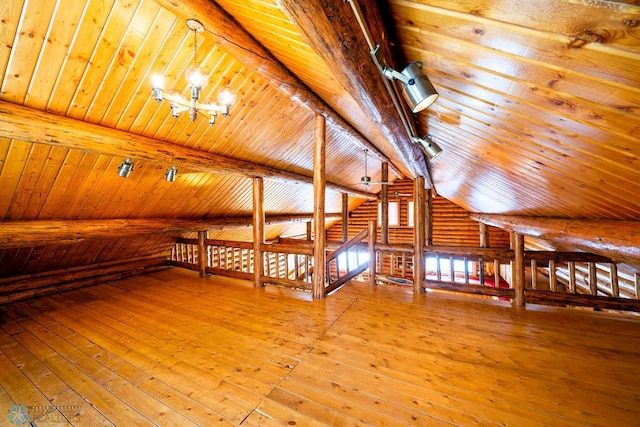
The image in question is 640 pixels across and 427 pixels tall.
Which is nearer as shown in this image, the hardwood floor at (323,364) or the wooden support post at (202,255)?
the hardwood floor at (323,364)

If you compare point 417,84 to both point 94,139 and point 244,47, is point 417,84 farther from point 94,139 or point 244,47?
point 94,139

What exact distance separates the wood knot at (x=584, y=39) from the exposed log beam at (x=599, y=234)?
6.07ft

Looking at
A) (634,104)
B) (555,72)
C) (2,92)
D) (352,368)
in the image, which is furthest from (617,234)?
(2,92)

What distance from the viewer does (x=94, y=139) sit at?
9.08 ft

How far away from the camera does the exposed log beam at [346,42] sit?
3.71 feet

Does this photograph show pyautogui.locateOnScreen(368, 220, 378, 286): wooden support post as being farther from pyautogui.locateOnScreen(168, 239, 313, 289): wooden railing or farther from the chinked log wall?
the chinked log wall

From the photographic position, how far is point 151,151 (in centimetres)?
327

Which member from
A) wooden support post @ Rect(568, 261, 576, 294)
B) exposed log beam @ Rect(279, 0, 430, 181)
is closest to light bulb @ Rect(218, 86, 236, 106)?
exposed log beam @ Rect(279, 0, 430, 181)

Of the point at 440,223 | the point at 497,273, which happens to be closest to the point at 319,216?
the point at 497,273

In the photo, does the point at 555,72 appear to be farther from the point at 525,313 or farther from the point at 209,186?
the point at 209,186

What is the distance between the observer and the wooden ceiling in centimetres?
114

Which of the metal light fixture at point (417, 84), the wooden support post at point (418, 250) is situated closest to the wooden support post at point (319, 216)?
the wooden support post at point (418, 250)

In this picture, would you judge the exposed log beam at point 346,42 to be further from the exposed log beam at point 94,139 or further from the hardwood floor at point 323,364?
the exposed log beam at point 94,139

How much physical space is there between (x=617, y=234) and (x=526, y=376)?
1451mm
